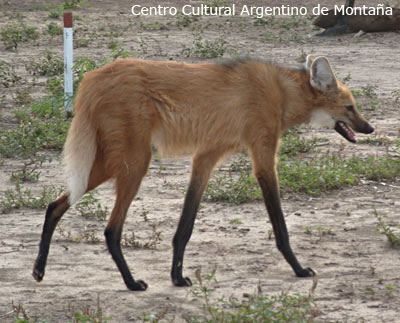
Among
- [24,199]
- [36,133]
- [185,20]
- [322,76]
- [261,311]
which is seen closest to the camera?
[261,311]

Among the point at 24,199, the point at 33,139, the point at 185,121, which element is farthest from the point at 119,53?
the point at 185,121

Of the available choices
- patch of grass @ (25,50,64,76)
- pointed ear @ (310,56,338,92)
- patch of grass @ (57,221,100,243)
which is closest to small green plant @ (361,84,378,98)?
patch of grass @ (25,50,64,76)

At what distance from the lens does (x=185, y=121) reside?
4656 mm

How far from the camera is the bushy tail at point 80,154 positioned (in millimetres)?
4520

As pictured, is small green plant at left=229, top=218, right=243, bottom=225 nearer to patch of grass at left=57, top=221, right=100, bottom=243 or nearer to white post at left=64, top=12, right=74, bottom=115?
patch of grass at left=57, top=221, right=100, bottom=243

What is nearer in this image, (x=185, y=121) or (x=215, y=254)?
(x=185, y=121)

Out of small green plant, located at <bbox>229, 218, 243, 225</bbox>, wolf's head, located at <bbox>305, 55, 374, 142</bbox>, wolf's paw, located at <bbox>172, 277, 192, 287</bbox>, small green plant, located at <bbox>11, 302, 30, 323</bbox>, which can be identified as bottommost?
small green plant, located at <bbox>229, 218, 243, 225</bbox>

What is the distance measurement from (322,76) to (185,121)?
975 mm

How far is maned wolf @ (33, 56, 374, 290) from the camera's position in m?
4.48

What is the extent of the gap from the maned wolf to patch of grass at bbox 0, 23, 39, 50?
27.4 feet

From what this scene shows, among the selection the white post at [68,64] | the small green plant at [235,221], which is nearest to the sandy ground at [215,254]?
the small green plant at [235,221]

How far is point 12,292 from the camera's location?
4.45 meters

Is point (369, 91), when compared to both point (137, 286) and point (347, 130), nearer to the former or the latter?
point (347, 130)

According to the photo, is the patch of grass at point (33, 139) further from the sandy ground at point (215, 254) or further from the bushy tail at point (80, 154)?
the bushy tail at point (80, 154)
